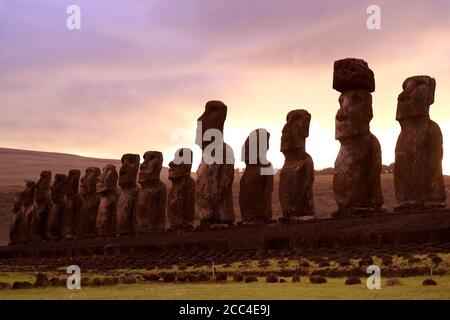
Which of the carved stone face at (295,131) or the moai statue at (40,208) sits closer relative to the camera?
the carved stone face at (295,131)

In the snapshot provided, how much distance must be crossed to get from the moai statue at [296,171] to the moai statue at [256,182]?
54.5 inches

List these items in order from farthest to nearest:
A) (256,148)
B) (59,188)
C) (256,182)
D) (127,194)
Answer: (59,188) → (127,194) → (256,148) → (256,182)

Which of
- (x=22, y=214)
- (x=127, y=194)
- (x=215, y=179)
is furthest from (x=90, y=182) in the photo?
(x=215, y=179)

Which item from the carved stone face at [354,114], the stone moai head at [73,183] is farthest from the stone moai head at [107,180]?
the carved stone face at [354,114]

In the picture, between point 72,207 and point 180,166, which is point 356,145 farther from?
point 72,207

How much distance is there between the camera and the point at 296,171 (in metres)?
20.7

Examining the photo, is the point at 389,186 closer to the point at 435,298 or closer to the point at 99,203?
the point at 99,203

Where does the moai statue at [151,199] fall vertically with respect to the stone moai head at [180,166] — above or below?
below

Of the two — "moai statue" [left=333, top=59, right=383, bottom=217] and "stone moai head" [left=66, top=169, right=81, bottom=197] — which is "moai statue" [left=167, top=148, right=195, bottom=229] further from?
"stone moai head" [left=66, top=169, right=81, bottom=197]

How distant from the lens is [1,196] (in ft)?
216

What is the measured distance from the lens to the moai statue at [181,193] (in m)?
26.4

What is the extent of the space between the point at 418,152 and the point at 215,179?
7.86 meters

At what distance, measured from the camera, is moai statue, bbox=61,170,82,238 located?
113 feet

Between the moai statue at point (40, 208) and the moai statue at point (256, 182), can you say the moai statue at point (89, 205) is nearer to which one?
the moai statue at point (40, 208)
